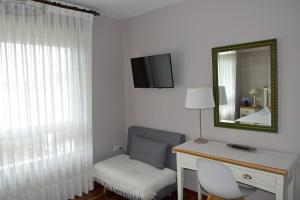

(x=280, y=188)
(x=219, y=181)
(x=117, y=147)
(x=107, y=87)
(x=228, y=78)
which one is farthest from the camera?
(x=117, y=147)

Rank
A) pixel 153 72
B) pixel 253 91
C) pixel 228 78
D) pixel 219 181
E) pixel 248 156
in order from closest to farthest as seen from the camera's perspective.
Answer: pixel 219 181 < pixel 248 156 < pixel 253 91 < pixel 228 78 < pixel 153 72

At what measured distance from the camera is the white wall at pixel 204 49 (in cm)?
225

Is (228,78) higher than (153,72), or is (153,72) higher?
(153,72)

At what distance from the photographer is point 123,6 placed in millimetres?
3156

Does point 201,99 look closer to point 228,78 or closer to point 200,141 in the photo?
point 228,78

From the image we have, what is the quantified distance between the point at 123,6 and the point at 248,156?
2.48 meters

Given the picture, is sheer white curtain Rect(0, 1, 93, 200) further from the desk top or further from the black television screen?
the desk top

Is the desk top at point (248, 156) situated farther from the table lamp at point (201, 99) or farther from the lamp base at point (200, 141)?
the table lamp at point (201, 99)

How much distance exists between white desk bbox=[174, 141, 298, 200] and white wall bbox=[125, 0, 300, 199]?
258 millimetres

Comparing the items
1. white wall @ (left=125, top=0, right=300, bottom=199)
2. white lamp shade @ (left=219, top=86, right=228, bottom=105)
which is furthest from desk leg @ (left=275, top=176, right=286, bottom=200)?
white lamp shade @ (left=219, top=86, right=228, bottom=105)

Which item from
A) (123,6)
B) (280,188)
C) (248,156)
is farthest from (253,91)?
(123,6)

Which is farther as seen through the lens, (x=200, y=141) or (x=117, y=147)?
(x=117, y=147)

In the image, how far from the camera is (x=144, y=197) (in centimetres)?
250

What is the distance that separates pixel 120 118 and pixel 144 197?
5.16ft
